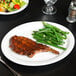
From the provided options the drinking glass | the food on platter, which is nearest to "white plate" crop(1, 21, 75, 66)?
the food on platter

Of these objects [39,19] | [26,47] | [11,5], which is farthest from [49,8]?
[26,47]

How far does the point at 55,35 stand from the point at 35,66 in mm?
226

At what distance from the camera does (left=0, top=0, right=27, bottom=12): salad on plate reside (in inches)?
56.1

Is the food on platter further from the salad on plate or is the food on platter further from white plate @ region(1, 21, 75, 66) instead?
the salad on plate

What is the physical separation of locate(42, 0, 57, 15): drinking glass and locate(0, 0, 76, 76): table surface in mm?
26

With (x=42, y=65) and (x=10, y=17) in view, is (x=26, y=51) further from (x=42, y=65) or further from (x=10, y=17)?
(x=10, y=17)

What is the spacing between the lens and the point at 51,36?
1.21 metres

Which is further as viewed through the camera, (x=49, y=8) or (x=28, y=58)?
(x=49, y=8)

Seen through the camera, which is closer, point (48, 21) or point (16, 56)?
point (16, 56)

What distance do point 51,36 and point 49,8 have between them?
299 millimetres

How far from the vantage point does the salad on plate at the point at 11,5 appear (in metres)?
1.42

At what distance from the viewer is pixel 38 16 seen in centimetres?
140

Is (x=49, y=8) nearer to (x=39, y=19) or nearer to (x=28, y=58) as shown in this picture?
(x=39, y=19)

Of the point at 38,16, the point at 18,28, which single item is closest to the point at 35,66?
the point at 18,28
